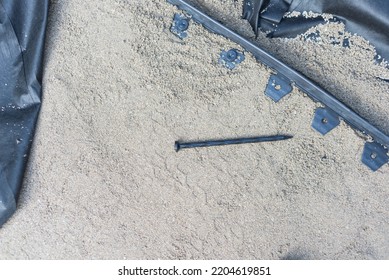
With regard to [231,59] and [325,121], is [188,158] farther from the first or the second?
[325,121]

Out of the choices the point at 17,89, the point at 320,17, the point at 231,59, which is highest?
the point at 320,17

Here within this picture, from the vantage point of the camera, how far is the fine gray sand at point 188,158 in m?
2.95

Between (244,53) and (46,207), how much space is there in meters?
1.74

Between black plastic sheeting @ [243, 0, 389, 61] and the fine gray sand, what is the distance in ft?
0.24

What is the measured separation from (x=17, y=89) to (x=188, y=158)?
1275mm

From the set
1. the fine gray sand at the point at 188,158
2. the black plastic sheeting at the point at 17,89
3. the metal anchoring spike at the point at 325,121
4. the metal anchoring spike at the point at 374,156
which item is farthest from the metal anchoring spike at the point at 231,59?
the black plastic sheeting at the point at 17,89

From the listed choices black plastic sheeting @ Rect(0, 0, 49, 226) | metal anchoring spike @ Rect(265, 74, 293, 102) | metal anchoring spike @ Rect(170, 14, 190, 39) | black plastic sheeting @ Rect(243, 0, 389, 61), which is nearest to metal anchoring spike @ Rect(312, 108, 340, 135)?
metal anchoring spike @ Rect(265, 74, 293, 102)

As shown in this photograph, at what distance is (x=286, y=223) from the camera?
116 inches

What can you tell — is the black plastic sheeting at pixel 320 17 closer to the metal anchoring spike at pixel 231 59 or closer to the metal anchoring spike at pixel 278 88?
the metal anchoring spike at pixel 231 59

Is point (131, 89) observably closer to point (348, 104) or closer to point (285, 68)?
point (285, 68)

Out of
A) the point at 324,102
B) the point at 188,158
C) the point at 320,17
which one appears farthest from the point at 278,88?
the point at 188,158

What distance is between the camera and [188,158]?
9.87 ft

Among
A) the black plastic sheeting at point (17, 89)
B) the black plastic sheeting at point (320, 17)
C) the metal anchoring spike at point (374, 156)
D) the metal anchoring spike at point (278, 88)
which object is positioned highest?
the black plastic sheeting at point (320, 17)

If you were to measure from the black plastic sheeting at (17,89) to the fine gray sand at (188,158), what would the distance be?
0.08 meters
